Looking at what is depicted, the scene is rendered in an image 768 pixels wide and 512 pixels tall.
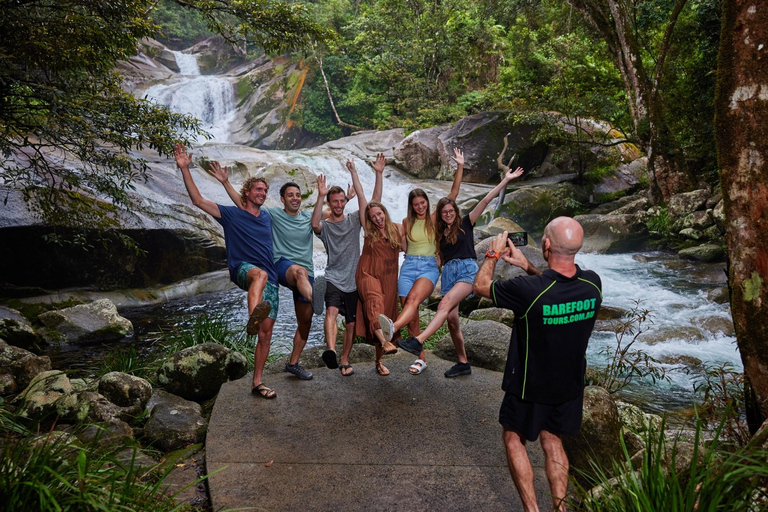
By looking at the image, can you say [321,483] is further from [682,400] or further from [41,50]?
[41,50]

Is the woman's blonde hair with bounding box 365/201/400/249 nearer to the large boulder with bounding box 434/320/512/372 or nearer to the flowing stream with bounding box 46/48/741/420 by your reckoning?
the large boulder with bounding box 434/320/512/372

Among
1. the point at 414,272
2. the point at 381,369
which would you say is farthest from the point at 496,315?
the point at 414,272

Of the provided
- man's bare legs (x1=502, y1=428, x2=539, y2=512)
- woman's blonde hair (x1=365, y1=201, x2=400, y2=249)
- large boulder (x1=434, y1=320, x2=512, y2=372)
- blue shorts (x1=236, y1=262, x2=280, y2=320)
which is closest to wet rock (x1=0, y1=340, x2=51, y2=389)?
blue shorts (x1=236, y1=262, x2=280, y2=320)

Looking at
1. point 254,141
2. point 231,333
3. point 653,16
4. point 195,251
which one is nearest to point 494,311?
point 231,333

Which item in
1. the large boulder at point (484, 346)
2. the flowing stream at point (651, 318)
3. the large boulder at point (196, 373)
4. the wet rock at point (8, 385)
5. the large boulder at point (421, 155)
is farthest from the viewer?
the large boulder at point (421, 155)

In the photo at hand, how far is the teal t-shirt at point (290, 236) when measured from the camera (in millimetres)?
5258

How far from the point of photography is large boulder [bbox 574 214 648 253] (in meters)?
15.3

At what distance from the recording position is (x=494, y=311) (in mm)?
8562

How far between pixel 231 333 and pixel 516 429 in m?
5.42

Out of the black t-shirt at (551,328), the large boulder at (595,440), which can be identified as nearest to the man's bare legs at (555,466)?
the black t-shirt at (551,328)

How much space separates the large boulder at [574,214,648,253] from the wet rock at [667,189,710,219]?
0.92m

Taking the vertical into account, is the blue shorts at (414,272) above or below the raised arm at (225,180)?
below

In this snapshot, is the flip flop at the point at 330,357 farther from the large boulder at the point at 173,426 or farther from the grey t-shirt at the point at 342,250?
the large boulder at the point at 173,426

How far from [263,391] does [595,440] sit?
2.89 metres
